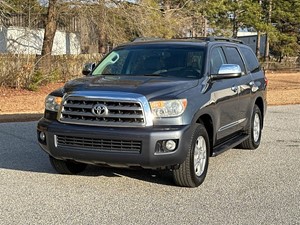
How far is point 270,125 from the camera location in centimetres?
1080

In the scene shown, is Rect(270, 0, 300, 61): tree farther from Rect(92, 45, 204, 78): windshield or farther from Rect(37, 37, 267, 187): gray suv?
Rect(37, 37, 267, 187): gray suv

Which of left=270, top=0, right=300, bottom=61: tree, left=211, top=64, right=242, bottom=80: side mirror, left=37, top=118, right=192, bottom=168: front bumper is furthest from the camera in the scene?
left=270, top=0, right=300, bottom=61: tree

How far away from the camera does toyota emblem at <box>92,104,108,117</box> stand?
17.2ft

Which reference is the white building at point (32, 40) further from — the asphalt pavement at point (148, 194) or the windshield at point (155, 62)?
the asphalt pavement at point (148, 194)

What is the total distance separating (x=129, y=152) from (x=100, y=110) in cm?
60

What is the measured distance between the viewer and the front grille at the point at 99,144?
5.15 m

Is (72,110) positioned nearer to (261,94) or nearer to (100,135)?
(100,135)

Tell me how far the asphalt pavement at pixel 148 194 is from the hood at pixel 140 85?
3.94 ft

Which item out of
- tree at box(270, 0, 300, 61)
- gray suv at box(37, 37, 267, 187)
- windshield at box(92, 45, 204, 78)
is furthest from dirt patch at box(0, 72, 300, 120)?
tree at box(270, 0, 300, 61)

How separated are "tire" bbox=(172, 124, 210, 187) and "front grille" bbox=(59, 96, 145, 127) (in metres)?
0.73

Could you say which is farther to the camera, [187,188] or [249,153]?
[249,153]

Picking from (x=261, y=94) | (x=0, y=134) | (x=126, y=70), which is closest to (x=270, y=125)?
(x=261, y=94)

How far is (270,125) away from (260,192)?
18.4 feet

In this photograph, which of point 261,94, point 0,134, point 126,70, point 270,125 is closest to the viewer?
point 126,70
